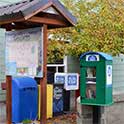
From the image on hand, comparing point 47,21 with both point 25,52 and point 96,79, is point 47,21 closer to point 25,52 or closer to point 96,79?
point 25,52

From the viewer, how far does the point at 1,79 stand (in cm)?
1142

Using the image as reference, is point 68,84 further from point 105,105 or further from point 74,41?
point 105,105

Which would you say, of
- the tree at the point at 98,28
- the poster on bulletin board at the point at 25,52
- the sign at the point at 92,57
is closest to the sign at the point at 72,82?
the tree at the point at 98,28

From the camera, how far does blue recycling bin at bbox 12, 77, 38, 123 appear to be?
898 cm

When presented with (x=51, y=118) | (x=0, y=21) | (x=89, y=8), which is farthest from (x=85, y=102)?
(x=89, y=8)

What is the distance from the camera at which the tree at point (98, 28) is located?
9797mm

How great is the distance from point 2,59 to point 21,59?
16.7 ft

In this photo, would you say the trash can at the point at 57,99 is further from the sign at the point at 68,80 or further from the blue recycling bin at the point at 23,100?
the blue recycling bin at the point at 23,100

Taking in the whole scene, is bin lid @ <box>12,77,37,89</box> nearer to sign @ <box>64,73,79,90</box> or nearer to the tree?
sign @ <box>64,73,79,90</box>

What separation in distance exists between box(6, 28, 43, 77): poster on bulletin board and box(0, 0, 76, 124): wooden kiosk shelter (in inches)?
4.4

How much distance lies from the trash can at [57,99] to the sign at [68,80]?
0.20 m

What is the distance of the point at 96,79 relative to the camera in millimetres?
8070

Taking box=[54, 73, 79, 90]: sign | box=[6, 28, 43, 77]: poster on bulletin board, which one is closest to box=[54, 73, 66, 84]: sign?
box=[54, 73, 79, 90]: sign

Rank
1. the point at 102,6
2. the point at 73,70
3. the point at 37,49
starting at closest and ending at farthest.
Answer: the point at 37,49 → the point at 102,6 → the point at 73,70
